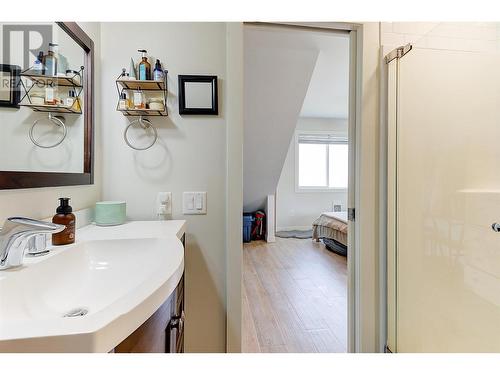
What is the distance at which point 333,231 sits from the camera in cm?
373

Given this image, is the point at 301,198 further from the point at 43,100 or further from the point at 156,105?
the point at 43,100

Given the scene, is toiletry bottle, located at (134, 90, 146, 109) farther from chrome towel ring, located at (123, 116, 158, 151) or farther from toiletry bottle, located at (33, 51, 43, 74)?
toiletry bottle, located at (33, 51, 43, 74)

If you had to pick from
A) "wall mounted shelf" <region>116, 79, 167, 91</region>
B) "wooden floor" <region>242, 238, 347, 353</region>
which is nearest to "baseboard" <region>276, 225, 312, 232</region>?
"wooden floor" <region>242, 238, 347, 353</region>

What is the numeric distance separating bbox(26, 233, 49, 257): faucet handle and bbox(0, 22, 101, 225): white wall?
0.36 feet

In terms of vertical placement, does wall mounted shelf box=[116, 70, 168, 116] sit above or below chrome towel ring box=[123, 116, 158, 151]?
above

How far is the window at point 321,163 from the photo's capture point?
533 cm

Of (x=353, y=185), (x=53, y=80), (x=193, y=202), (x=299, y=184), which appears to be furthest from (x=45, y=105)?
(x=299, y=184)

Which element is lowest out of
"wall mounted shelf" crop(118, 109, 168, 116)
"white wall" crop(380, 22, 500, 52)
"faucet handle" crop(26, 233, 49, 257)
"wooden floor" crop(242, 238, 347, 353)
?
"wooden floor" crop(242, 238, 347, 353)

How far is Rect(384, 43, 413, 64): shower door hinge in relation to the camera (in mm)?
1308

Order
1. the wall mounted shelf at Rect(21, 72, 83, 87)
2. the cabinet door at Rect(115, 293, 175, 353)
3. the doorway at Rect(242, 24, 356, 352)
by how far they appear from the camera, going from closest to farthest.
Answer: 1. the cabinet door at Rect(115, 293, 175, 353)
2. the wall mounted shelf at Rect(21, 72, 83, 87)
3. the doorway at Rect(242, 24, 356, 352)

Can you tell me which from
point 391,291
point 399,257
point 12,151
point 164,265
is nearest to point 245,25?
point 12,151

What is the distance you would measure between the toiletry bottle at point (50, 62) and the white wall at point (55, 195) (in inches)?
10.9

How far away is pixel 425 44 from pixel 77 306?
1.98 meters

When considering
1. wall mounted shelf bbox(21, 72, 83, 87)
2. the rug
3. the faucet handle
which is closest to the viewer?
the faucet handle
